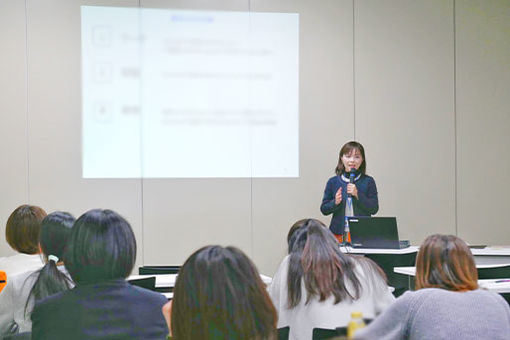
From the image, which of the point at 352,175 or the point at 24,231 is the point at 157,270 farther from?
the point at 352,175

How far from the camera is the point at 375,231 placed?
4.74 metres

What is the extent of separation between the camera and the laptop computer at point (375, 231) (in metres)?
4.73

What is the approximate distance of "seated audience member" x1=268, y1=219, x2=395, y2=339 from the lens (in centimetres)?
257

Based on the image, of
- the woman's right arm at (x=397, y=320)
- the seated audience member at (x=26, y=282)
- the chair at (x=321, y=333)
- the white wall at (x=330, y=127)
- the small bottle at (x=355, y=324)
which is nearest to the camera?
the small bottle at (x=355, y=324)

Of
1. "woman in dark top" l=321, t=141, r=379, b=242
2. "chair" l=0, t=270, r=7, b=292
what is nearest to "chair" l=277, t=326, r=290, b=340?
"chair" l=0, t=270, r=7, b=292

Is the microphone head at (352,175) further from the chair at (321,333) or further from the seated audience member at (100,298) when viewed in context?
the seated audience member at (100,298)

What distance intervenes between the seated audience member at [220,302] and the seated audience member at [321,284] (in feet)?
3.94

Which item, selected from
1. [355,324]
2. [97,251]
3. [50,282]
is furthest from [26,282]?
[355,324]

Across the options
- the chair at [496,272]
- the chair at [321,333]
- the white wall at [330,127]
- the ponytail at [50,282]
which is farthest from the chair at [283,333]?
the white wall at [330,127]

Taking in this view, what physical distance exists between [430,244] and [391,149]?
475 centimetres

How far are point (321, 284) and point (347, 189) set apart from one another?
282cm

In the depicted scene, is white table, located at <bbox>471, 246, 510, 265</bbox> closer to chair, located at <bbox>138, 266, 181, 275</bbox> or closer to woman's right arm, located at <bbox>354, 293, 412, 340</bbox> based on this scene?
chair, located at <bbox>138, 266, 181, 275</bbox>

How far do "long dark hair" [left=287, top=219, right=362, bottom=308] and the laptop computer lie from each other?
2.12 metres

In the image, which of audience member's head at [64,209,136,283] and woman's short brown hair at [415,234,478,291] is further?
woman's short brown hair at [415,234,478,291]
